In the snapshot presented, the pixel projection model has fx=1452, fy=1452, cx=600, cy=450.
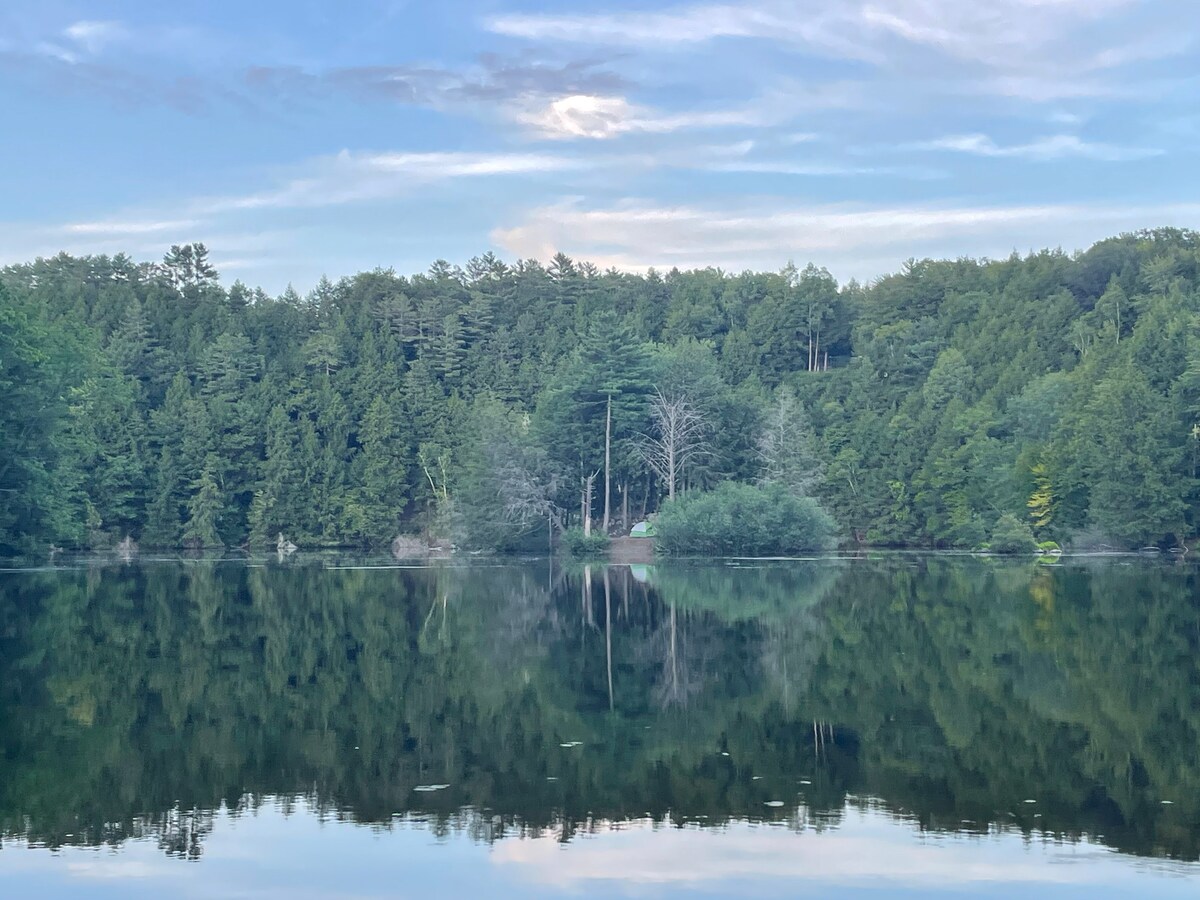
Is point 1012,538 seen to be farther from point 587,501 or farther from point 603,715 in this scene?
point 603,715

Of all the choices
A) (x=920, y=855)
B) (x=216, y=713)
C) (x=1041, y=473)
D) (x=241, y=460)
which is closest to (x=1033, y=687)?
(x=920, y=855)

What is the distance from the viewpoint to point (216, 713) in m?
14.4

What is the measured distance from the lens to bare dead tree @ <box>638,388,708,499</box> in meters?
67.8

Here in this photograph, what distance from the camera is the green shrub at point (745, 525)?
5853cm

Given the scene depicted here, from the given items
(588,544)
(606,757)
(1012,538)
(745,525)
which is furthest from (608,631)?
(1012,538)

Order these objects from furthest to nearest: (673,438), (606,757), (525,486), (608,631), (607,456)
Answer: (673,438), (607,456), (525,486), (608,631), (606,757)

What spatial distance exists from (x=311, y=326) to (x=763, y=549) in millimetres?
53493

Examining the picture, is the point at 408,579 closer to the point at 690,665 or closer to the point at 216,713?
the point at 690,665

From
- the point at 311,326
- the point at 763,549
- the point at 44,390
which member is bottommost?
the point at 763,549

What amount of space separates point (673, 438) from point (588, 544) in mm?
7364

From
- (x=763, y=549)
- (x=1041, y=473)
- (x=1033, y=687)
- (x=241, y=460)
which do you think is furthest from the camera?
(x=241, y=460)

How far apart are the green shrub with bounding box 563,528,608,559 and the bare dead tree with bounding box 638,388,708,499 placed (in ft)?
17.1

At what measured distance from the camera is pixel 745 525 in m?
58.6

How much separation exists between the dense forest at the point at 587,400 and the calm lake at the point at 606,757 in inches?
1235
